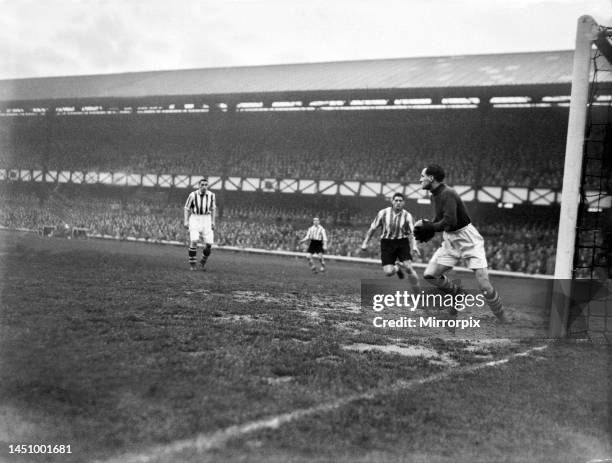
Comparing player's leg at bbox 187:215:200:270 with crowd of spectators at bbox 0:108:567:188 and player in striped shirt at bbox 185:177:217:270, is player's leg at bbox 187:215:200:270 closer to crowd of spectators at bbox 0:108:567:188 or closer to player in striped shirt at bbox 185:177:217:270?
player in striped shirt at bbox 185:177:217:270

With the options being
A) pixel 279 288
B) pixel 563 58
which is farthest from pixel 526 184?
pixel 279 288

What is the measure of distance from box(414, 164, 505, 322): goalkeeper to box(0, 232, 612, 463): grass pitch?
927 mm

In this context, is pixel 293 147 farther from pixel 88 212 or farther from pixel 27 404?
pixel 27 404

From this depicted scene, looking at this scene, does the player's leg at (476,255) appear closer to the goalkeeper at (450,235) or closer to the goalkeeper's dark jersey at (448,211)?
the goalkeeper at (450,235)

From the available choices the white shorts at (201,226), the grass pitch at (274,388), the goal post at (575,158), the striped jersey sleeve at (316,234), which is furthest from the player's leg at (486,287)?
the striped jersey sleeve at (316,234)

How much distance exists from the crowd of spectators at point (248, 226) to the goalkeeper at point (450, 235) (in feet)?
52.3

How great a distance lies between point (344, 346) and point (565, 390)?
2124 millimetres

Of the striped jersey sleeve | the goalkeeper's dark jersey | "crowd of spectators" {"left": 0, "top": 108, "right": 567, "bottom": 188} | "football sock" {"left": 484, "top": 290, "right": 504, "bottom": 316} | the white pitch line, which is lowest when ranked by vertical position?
the white pitch line

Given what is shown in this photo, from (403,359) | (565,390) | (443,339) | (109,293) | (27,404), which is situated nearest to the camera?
(27,404)

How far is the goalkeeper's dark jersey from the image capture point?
7.51 m

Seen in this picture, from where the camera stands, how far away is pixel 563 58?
1016 inches

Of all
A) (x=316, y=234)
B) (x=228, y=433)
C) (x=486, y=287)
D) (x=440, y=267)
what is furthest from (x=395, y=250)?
(x=228, y=433)

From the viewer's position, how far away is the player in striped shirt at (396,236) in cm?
1058

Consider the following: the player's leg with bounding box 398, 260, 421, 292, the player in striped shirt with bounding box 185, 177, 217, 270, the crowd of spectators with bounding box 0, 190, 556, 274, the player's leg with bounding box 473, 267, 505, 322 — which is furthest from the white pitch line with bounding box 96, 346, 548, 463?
the crowd of spectators with bounding box 0, 190, 556, 274
